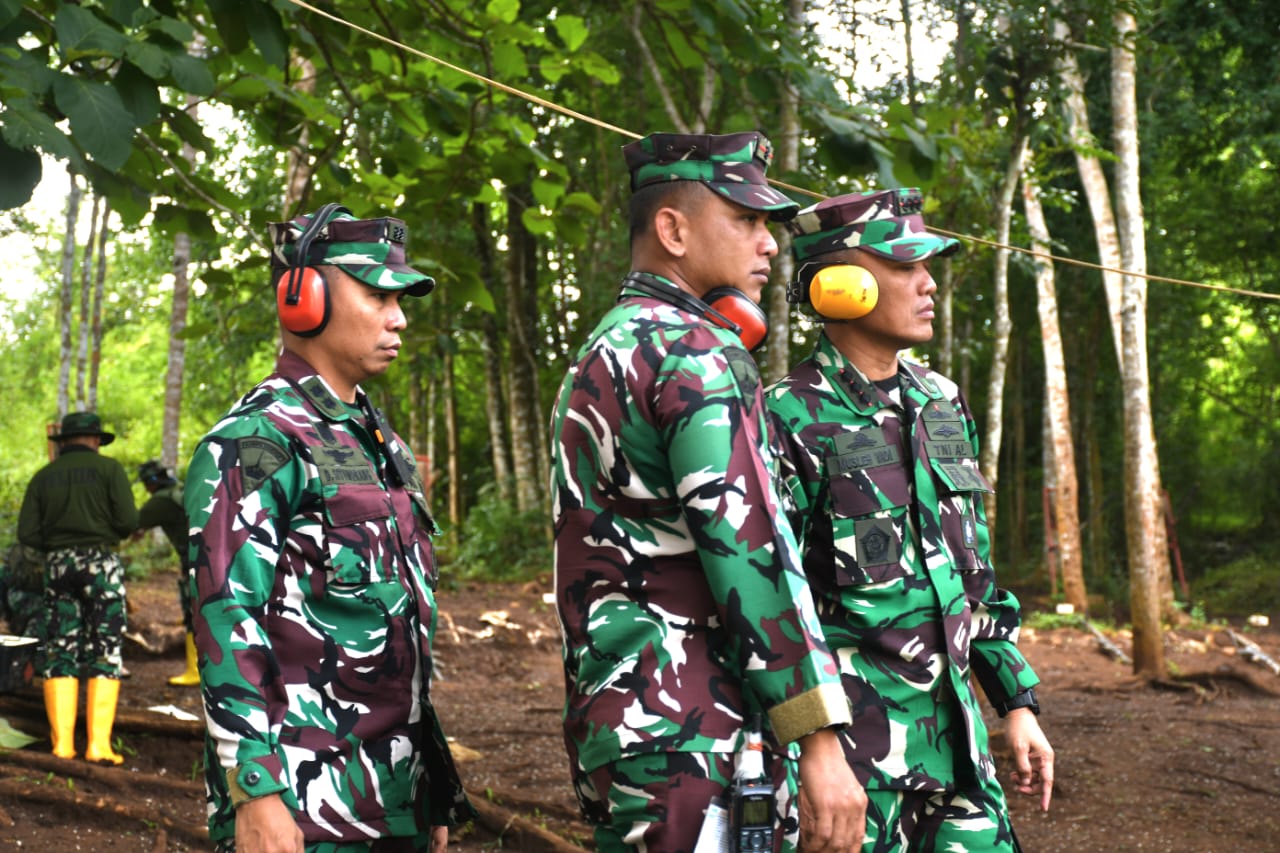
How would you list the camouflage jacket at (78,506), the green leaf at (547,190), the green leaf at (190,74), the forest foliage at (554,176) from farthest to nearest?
the camouflage jacket at (78,506)
the green leaf at (547,190)
the forest foliage at (554,176)
the green leaf at (190,74)

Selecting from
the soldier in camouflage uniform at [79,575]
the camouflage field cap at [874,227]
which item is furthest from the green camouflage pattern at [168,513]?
the camouflage field cap at [874,227]

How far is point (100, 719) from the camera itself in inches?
286

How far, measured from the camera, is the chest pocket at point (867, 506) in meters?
3.23

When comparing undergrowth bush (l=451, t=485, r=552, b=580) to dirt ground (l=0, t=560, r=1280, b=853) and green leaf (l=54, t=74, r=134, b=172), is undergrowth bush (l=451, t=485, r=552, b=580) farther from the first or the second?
green leaf (l=54, t=74, r=134, b=172)

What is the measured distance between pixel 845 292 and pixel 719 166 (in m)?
0.94

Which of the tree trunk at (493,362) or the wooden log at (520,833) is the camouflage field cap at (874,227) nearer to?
the wooden log at (520,833)

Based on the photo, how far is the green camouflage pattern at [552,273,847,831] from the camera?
2.30 meters

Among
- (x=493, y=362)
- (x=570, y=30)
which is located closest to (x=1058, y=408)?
(x=493, y=362)

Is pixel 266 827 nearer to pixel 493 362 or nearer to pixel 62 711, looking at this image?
pixel 62 711

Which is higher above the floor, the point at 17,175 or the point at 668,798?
the point at 17,175

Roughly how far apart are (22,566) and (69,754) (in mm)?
2046

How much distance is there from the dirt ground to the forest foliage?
2.43m

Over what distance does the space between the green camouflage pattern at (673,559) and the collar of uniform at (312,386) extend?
825mm

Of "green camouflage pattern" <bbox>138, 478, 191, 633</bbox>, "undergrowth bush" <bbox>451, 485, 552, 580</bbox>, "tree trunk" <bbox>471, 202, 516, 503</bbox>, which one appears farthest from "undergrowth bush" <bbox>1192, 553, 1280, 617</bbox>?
"green camouflage pattern" <bbox>138, 478, 191, 633</bbox>
